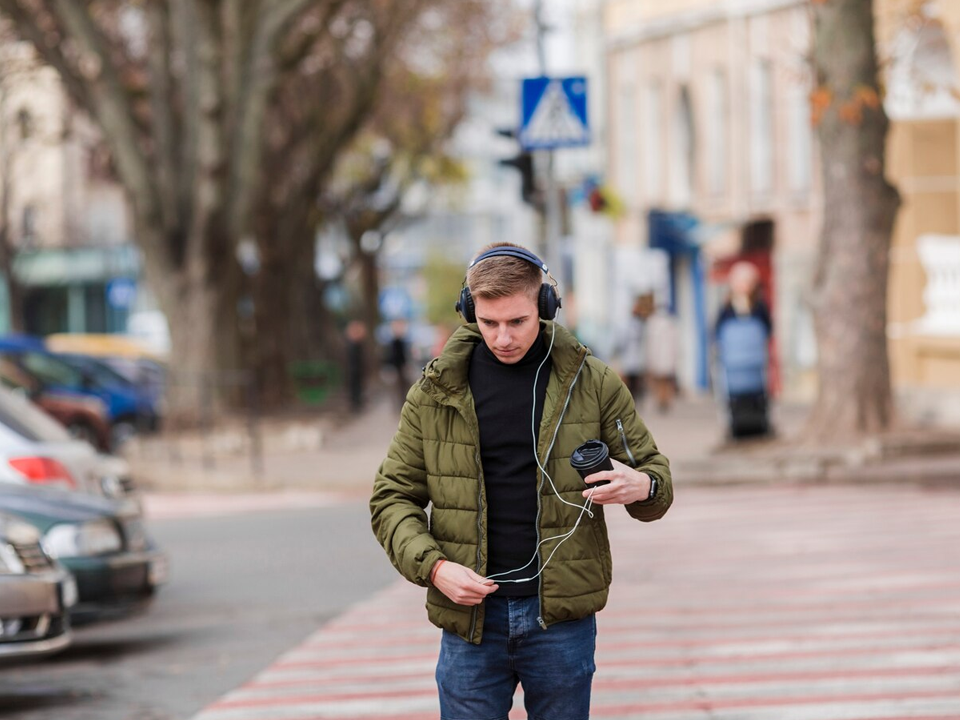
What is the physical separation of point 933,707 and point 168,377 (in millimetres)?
17850

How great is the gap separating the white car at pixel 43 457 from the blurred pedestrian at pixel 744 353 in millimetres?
8379

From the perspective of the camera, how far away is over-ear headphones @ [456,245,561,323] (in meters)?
4.84

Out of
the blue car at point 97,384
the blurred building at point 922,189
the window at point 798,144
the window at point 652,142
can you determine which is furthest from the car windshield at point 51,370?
the window at point 652,142

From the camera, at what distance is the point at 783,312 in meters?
34.6

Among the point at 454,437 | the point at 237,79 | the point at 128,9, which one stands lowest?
the point at 454,437

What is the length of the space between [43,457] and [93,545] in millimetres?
881

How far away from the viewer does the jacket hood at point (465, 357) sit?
15.9ft

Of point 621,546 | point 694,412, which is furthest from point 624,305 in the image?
point 621,546

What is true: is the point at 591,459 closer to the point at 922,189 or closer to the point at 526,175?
the point at 526,175

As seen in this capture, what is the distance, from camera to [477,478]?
4.82 meters

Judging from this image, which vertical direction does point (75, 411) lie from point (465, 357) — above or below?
below

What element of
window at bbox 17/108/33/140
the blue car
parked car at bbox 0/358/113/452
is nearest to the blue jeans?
parked car at bbox 0/358/113/452

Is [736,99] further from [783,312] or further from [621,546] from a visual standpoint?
[621,546]

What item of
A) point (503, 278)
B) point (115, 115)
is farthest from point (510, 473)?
point (115, 115)
